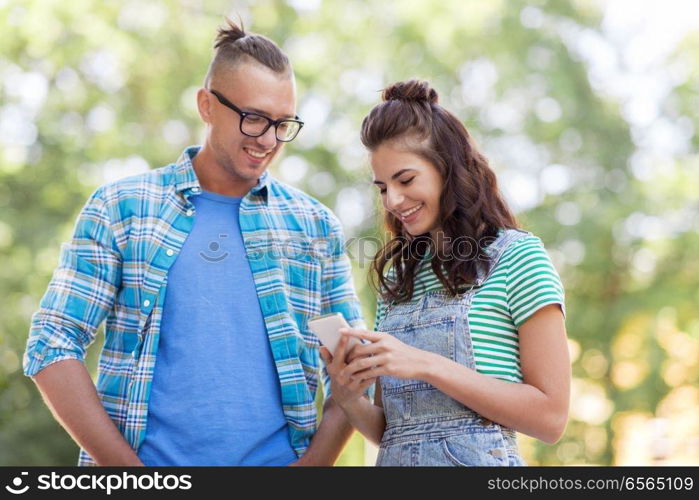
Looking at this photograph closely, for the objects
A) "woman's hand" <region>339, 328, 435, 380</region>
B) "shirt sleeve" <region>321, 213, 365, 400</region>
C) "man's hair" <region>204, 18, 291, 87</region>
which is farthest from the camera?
"shirt sleeve" <region>321, 213, 365, 400</region>

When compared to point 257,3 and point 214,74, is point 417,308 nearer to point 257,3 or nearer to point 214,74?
point 214,74

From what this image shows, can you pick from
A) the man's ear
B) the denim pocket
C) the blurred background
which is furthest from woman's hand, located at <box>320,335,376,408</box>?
the blurred background

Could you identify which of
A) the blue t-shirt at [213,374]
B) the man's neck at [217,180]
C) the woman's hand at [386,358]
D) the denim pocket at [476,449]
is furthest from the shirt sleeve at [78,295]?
the denim pocket at [476,449]

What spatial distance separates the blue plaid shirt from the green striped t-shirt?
0.79 meters

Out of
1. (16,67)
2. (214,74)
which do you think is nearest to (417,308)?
(214,74)

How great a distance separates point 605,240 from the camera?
9.38 meters

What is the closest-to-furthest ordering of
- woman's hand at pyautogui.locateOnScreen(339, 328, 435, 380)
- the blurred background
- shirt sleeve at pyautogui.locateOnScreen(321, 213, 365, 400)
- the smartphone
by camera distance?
woman's hand at pyautogui.locateOnScreen(339, 328, 435, 380)
the smartphone
shirt sleeve at pyautogui.locateOnScreen(321, 213, 365, 400)
the blurred background

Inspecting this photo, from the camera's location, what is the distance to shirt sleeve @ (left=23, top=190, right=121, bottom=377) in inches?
109

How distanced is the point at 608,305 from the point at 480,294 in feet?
25.2

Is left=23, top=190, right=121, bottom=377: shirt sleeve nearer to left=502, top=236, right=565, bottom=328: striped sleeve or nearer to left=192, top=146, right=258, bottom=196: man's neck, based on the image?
left=192, top=146, right=258, bottom=196: man's neck

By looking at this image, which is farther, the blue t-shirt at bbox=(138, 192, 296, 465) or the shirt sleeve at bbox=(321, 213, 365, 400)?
the shirt sleeve at bbox=(321, 213, 365, 400)

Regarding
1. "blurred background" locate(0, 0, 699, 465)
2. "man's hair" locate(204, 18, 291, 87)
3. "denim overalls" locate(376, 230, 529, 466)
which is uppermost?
"blurred background" locate(0, 0, 699, 465)

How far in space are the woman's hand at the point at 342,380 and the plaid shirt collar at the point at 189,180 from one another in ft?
2.88
